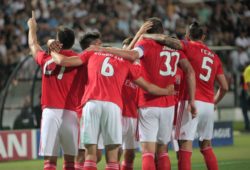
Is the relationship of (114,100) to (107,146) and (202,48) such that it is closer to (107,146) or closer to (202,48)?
(107,146)

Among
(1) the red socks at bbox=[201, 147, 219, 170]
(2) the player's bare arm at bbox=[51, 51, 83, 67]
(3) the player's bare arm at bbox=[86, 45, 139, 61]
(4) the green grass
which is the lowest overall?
(4) the green grass

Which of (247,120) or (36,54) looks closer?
(36,54)

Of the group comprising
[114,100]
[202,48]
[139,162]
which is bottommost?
[139,162]

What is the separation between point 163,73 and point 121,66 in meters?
0.83

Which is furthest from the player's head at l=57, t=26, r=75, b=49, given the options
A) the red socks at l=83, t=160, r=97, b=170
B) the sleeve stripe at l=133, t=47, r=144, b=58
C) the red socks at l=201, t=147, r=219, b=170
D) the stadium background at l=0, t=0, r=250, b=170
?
the stadium background at l=0, t=0, r=250, b=170

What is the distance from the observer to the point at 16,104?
19562 mm

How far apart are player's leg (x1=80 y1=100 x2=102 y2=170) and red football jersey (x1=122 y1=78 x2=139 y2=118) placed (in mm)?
1265

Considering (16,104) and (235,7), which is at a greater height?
(235,7)

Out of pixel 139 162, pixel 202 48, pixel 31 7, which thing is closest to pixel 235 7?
pixel 31 7

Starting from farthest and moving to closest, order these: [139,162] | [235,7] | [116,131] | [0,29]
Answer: [235,7], [0,29], [139,162], [116,131]

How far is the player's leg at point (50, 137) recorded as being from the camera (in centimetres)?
1096

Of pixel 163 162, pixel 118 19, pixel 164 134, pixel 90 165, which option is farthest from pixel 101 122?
pixel 118 19

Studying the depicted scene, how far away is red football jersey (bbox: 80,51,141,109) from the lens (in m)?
10.7

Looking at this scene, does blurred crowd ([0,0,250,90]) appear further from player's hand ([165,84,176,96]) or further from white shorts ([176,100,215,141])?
player's hand ([165,84,176,96])
